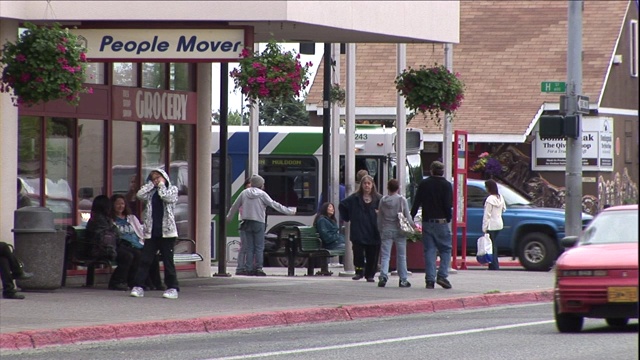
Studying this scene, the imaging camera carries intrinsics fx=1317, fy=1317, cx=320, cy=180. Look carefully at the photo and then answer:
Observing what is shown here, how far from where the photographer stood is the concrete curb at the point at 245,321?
13.1 m

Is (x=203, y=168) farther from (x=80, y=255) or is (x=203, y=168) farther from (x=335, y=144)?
(x=335, y=144)

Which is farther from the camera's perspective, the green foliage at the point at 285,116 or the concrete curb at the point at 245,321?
the green foliage at the point at 285,116

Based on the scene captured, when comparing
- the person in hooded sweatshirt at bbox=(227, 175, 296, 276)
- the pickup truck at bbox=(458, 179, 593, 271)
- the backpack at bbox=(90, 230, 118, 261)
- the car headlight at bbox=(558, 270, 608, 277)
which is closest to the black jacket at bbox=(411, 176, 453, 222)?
the person in hooded sweatshirt at bbox=(227, 175, 296, 276)

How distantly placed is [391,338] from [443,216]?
6.31m

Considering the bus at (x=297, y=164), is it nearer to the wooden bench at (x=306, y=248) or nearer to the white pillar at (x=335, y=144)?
the white pillar at (x=335, y=144)

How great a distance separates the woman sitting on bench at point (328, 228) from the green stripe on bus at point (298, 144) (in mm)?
5444

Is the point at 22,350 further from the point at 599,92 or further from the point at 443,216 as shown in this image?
the point at 599,92

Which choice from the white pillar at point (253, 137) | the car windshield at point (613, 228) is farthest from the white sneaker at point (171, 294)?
the white pillar at point (253, 137)

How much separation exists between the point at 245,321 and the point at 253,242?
8141 millimetres

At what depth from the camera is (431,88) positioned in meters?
20.4

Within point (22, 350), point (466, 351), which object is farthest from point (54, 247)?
point (466, 351)

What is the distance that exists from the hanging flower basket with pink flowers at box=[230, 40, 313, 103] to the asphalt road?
2.98 metres

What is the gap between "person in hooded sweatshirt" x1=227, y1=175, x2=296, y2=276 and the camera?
75.4 ft

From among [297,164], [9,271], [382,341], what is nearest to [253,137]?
[297,164]
